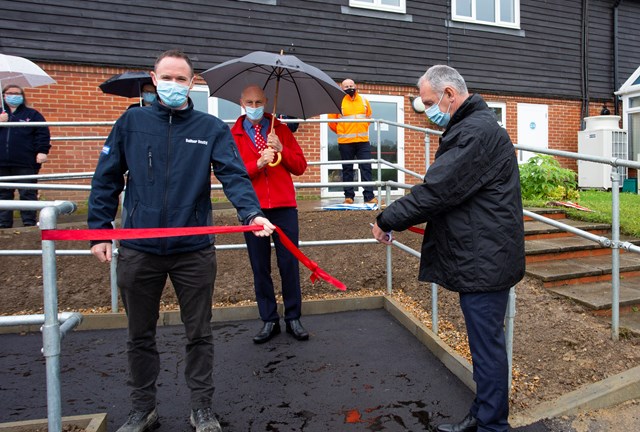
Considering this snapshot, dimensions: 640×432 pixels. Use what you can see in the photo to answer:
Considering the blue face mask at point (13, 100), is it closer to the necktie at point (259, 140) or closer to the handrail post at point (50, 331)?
the necktie at point (259, 140)

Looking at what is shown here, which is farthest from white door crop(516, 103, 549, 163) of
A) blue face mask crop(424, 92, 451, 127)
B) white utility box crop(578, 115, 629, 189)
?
blue face mask crop(424, 92, 451, 127)

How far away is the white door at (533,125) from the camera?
11117 millimetres

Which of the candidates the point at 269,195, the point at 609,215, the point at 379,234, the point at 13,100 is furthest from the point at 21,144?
the point at 609,215

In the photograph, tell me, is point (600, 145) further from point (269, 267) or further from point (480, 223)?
point (480, 223)

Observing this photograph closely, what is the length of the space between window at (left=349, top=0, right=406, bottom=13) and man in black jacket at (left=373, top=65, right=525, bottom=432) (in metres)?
7.99

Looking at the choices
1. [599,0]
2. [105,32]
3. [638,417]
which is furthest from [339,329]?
[599,0]

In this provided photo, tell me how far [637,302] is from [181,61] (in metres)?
3.86

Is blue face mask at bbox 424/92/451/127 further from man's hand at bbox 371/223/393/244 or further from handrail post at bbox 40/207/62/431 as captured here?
handrail post at bbox 40/207/62/431

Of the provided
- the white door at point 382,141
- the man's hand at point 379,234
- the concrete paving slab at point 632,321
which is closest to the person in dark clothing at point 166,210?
→ the man's hand at point 379,234

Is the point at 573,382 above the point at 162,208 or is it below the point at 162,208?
below

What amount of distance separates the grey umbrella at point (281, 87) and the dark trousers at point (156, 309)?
1.73 metres

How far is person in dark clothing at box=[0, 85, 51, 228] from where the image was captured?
18.9 feet

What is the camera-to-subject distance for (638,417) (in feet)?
8.66

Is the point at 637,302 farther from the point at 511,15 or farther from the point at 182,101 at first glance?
the point at 511,15
